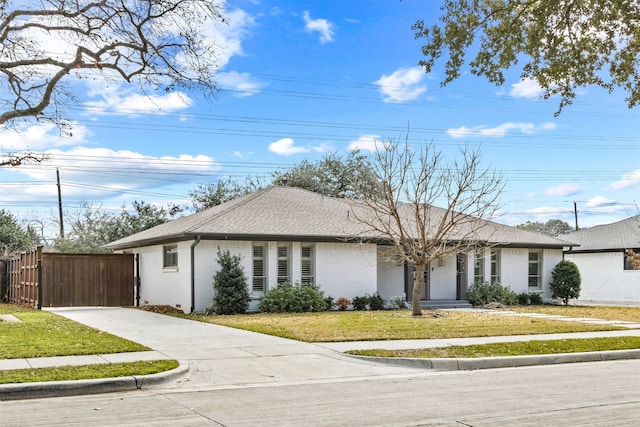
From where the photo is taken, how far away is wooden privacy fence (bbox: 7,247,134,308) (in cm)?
2708

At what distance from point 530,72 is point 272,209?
57.3 feet

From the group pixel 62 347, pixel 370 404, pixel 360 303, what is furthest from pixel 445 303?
pixel 370 404

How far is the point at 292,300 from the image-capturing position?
78.4 feet

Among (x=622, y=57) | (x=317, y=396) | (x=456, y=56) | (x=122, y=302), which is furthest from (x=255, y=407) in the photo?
(x=122, y=302)

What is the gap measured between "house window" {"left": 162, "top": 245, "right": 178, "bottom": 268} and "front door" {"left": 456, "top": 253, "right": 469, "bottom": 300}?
463 inches

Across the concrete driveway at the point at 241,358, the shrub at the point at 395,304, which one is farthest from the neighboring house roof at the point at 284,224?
the concrete driveway at the point at 241,358

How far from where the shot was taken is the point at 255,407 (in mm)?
8516

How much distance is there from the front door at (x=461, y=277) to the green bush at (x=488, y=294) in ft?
1.38

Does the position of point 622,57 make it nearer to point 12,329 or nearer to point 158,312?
point 12,329

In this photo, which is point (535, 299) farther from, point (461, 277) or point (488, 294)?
point (461, 277)

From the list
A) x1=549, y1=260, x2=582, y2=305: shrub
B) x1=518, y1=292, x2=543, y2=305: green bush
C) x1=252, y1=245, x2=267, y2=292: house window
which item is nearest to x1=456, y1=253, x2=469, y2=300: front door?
x1=518, y1=292, x2=543, y2=305: green bush

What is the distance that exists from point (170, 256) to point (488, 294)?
509 inches

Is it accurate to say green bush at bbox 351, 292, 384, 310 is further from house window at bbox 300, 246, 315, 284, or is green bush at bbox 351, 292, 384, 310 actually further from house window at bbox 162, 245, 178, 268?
house window at bbox 162, 245, 178, 268

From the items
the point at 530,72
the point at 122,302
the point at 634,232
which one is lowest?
the point at 122,302
